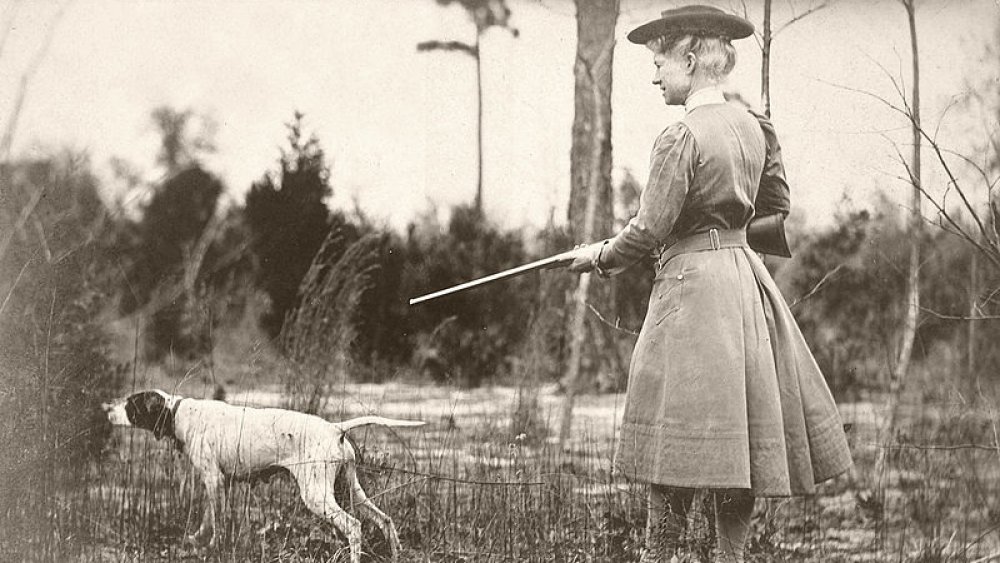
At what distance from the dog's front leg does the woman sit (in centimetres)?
159

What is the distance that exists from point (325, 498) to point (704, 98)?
202 cm

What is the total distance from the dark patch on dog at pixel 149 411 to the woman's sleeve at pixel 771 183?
8.26 ft

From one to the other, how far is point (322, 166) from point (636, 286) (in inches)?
91.1

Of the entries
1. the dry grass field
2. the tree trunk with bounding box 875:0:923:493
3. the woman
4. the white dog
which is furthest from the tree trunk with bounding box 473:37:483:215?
the woman


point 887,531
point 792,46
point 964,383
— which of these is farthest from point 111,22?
point 964,383

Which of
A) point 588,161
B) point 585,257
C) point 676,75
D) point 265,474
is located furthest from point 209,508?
point 588,161

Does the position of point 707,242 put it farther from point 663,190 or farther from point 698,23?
point 698,23

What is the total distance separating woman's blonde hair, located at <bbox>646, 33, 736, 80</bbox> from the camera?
10.7 ft

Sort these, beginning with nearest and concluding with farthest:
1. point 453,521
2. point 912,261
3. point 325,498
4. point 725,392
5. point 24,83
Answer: point 725,392 → point 325,498 → point 24,83 → point 453,521 → point 912,261

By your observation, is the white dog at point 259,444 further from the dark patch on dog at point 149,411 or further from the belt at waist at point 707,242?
the belt at waist at point 707,242

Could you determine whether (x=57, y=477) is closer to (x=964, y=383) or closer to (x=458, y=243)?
(x=458, y=243)

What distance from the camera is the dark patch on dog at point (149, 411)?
13.8ft

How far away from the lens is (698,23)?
3.24m

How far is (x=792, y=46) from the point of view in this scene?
548 cm
